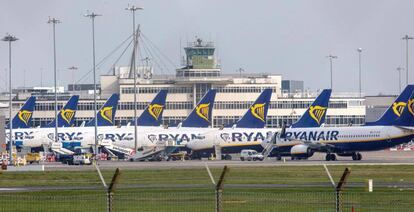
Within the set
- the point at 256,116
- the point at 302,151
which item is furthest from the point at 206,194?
the point at 256,116

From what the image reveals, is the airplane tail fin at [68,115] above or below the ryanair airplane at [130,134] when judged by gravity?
above

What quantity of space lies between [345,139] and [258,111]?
32.3 metres

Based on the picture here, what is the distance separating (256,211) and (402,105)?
8500 centimetres

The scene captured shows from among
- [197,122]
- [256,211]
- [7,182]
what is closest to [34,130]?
[197,122]

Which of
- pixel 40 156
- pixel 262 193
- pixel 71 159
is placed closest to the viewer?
pixel 262 193

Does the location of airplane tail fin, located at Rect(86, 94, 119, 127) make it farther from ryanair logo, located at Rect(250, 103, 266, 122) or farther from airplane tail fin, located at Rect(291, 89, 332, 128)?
airplane tail fin, located at Rect(291, 89, 332, 128)

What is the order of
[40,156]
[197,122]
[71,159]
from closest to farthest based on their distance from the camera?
[71,159]
[40,156]
[197,122]

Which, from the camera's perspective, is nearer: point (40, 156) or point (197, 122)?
point (40, 156)

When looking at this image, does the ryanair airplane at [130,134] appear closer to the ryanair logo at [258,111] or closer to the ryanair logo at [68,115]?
the ryanair logo at [258,111]

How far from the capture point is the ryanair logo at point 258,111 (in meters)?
162

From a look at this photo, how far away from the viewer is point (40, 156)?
14162cm

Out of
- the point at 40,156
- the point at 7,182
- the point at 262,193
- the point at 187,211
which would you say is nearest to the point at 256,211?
the point at 187,211

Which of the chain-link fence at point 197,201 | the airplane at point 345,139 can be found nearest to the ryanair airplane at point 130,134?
the airplane at point 345,139

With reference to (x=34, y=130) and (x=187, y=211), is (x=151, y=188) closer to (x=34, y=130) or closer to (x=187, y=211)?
(x=187, y=211)
